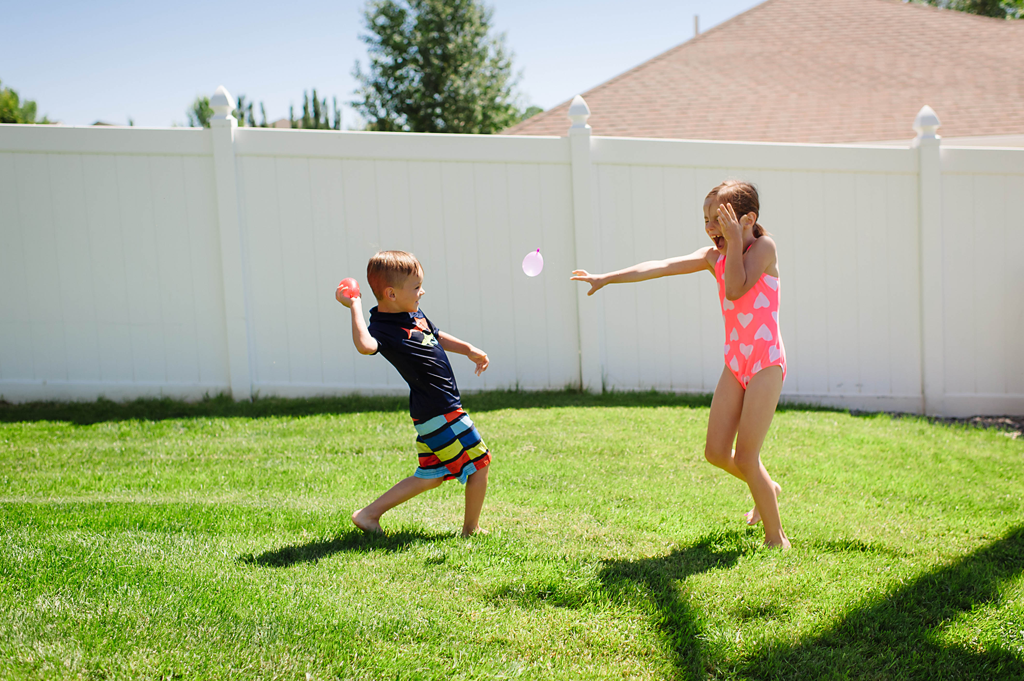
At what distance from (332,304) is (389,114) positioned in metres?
23.7

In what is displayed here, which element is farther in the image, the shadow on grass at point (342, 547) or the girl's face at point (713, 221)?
the girl's face at point (713, 221)

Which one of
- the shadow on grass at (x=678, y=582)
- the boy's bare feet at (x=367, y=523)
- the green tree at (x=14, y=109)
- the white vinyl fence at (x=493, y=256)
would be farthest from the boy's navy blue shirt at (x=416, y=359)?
the green tree at (x=14, y=109)

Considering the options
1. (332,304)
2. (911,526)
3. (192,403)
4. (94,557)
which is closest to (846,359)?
(911,526)

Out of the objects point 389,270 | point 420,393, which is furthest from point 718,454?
point 389,270

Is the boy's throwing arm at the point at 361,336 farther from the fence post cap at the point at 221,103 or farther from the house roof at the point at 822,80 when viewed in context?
the house roof at the point at 822,80

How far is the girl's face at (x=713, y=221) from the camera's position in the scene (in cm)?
332

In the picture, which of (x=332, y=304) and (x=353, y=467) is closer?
(x=353, y=467)

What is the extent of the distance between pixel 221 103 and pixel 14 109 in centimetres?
2010

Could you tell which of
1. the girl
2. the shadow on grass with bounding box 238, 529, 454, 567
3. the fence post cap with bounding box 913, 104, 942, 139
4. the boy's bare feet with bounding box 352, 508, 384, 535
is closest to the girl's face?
the girl

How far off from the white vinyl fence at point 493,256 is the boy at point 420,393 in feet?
10.3

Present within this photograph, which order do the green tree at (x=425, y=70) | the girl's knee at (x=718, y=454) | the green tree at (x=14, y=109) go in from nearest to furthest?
1. the girl's knee at (x=718, y=454)
2. the green tree at (x=14, y=109)
3. the green tree at (x=425, y=70)

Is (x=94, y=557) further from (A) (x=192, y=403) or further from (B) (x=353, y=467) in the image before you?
(A) (x=192, y=403)

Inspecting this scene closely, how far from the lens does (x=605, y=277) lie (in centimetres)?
358

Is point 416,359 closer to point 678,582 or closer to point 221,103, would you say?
point 678,582
